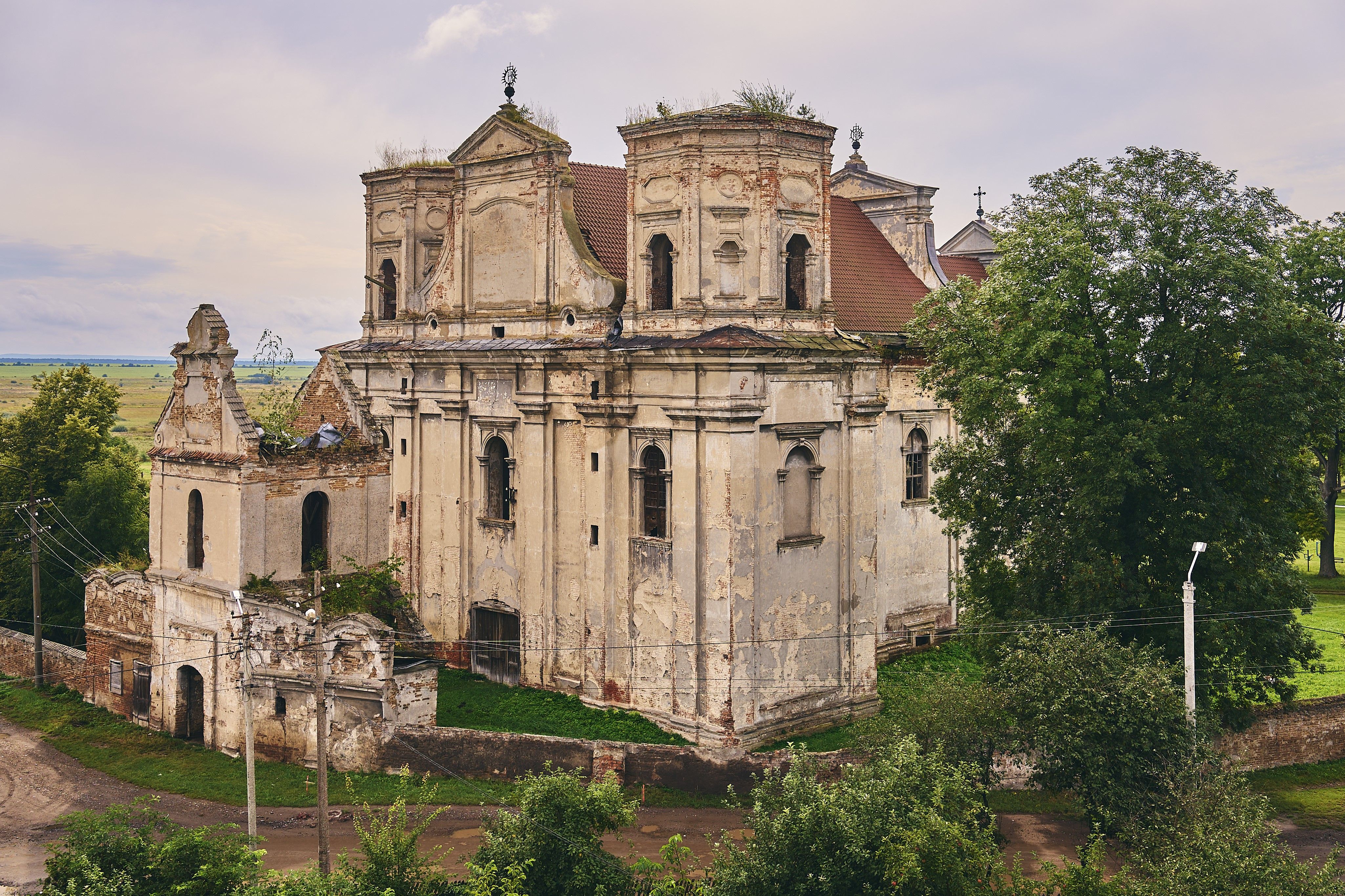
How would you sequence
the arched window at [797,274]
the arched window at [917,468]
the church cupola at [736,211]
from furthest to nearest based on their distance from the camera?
the arched window at [917,468] < the arched window at [797,274] < the church cupola at [736,211]

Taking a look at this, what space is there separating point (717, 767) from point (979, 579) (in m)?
7.72

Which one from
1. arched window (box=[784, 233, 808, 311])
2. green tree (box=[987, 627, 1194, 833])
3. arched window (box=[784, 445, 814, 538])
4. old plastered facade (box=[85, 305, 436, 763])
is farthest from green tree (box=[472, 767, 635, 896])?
arched window (box=[784, 233, 808, 311])

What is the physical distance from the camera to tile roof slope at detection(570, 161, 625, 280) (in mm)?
30094

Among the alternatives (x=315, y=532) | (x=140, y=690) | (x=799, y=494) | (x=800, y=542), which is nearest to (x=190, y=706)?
(x=140, y=690)

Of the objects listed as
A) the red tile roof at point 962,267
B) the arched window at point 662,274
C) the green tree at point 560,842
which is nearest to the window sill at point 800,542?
the arched window at point 662,274

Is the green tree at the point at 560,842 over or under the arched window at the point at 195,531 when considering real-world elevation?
under

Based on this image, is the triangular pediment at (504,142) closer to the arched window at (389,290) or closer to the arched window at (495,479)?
the arched window at (389,290)

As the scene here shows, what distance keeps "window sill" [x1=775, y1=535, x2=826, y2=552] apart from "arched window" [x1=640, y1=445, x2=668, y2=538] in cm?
276

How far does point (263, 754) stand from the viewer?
1053 inches

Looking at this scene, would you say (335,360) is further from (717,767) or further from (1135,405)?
(1135,405)

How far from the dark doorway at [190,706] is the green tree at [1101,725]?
66.2 feet

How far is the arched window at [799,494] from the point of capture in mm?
26359

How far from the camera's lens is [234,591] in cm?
2670

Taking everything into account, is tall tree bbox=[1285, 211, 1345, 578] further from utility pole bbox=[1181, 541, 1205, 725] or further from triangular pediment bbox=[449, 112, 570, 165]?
triangular pediment bbox=[449, 112, 570, 165]
